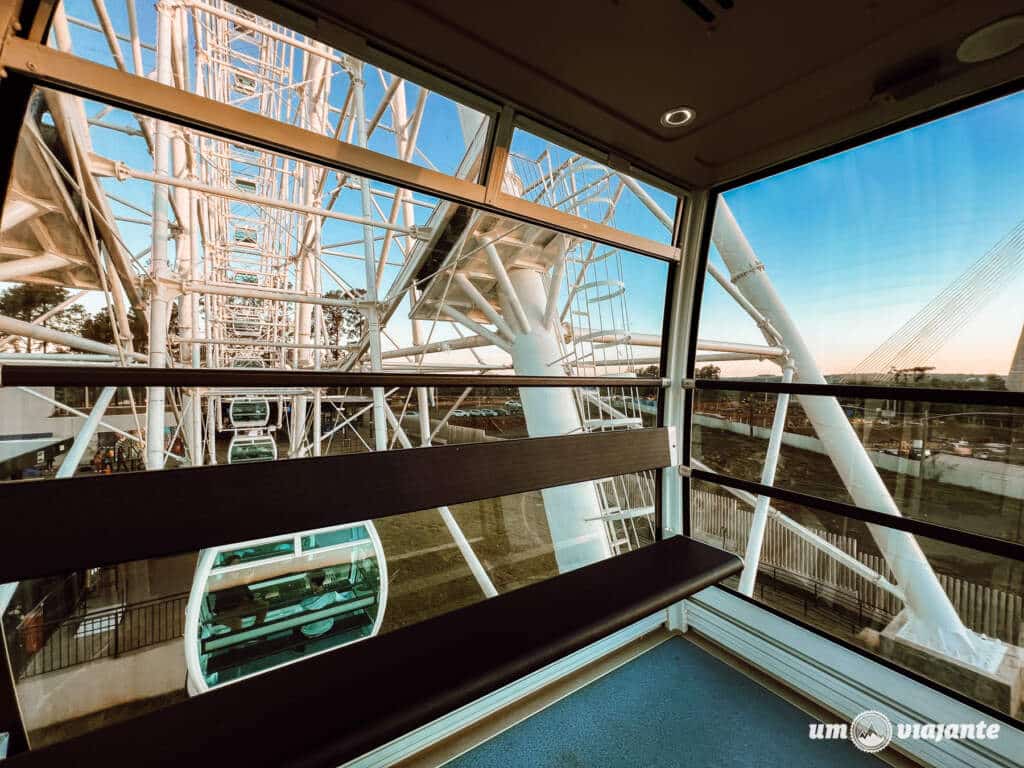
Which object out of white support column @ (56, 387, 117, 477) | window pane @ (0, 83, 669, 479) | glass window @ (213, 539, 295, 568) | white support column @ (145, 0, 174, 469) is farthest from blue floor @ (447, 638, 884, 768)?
white support column @ (145, 0, 174, 469)

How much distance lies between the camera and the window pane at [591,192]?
2154mm

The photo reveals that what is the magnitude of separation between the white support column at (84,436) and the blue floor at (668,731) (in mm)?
1759

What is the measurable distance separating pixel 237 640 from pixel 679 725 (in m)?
2.13

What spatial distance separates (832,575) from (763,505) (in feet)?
1.25

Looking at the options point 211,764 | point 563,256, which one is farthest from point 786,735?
point 563,256

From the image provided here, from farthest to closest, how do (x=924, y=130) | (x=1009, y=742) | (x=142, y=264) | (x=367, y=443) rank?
(x=367, y=443) < (x=142, y=264) < (x=924, y=130) < (x=1009, y=742)

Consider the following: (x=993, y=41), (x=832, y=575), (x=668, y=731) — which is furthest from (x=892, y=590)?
(x=993, y=41)

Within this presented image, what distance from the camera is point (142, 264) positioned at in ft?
8.56

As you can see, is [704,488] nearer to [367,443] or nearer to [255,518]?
[255,518]

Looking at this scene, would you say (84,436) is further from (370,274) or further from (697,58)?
(697,58)

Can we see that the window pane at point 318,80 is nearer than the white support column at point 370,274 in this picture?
Yes

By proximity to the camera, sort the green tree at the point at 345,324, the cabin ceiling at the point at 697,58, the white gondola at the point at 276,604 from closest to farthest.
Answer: the cabin ceiling at the point at 697,58, the white gondola at the point at 276,604, the green tree at the point at 345,324
